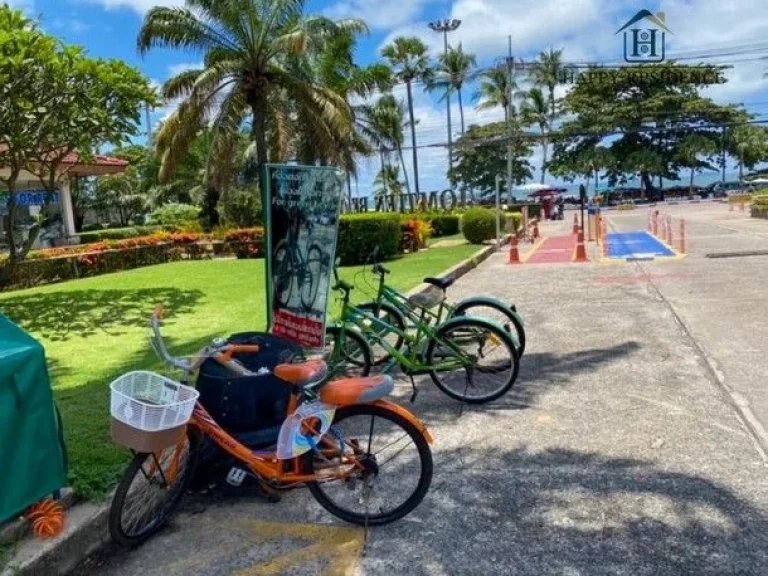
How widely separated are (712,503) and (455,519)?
51.4 inches

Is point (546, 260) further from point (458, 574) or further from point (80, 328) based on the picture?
point (458, 574)

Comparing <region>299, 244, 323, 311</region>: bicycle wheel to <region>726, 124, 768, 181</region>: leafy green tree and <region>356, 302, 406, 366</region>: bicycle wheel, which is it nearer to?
<region>356, 302, 406, 366</region>: bicycle wheel

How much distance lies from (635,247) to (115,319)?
42.2 feet

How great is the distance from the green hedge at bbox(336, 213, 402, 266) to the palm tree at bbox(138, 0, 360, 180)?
8.41 ft

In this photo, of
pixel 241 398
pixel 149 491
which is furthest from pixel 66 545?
pixel 241 398

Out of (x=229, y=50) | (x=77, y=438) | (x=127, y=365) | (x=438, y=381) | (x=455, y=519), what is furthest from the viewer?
(x=229, y=50)

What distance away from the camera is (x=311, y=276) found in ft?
18.8

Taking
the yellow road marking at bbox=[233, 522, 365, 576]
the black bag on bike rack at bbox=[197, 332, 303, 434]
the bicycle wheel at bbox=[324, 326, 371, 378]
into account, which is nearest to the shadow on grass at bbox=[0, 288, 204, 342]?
the bicycle wheel at bbox=[324, 326, 371, 378]

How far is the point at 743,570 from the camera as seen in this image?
3045 millimetres

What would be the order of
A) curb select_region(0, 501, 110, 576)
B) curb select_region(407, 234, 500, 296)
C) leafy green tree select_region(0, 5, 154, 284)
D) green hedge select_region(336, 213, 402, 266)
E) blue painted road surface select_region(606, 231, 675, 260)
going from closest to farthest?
curb select_region(0, 501, 110, 576)
leafy green tree select_region(0, 5, 154, 284)
curb select_region(407, 234, 500, 296)
blue painted road surface select_region(606, 231, 675, 260)
green hedge select_region(336, 213, 402, 266)

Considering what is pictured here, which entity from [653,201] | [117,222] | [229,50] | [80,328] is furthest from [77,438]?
[653,201]

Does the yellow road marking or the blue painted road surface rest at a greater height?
the blue painted road surface

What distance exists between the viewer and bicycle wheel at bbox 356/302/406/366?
18.9 feet

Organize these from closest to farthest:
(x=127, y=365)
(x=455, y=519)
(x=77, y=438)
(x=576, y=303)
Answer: (x=455, y=519) → (x=77, y=438) → (x=127, y=365) → (x=576, y=303)
